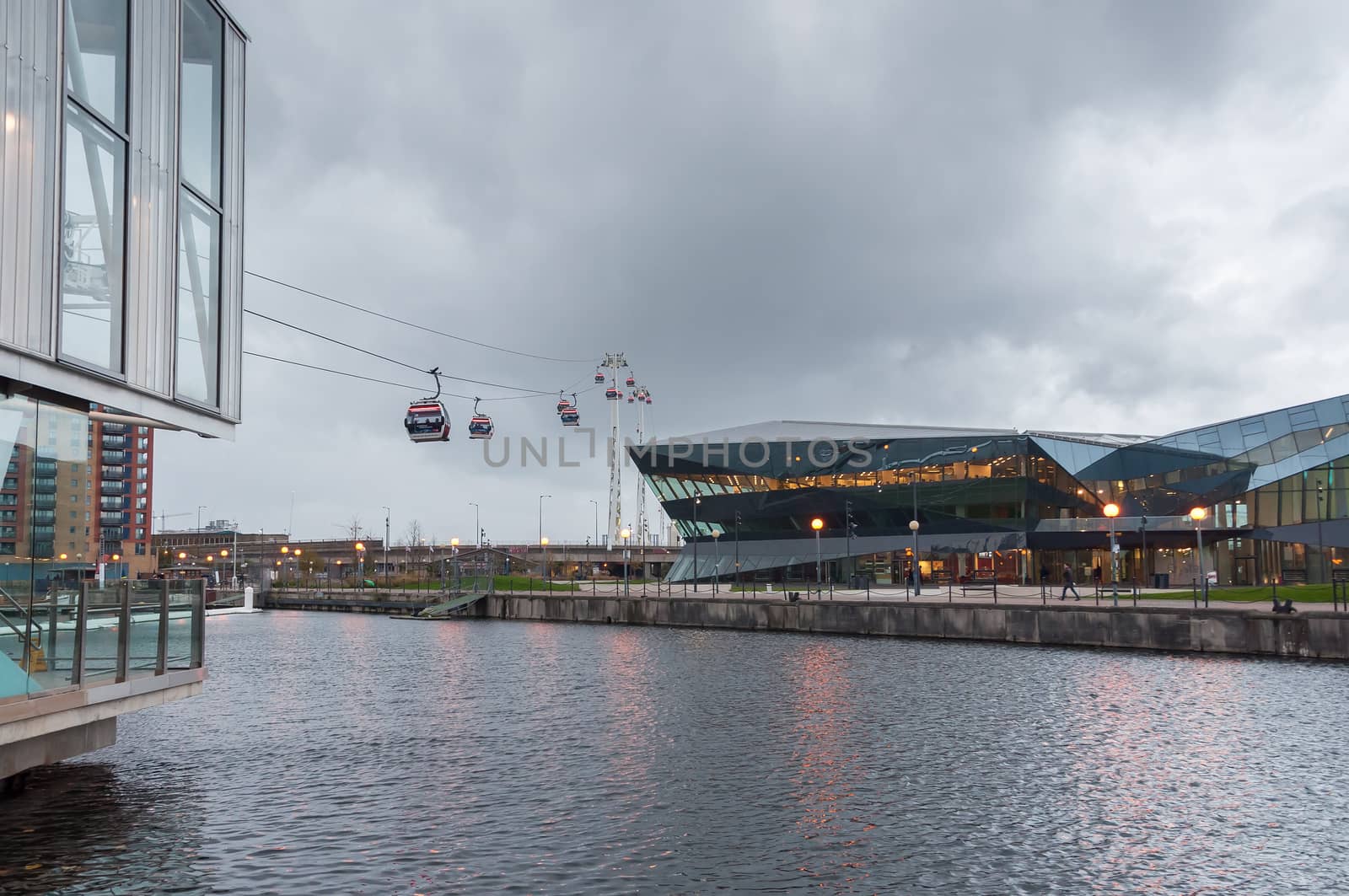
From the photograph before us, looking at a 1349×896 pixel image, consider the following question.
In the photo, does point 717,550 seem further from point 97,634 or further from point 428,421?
point 97,634

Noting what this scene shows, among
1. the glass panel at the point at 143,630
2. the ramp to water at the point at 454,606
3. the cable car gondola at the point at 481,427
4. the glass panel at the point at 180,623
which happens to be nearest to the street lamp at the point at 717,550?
the ramp to water at the point at 454,606

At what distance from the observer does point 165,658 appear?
18000 millimetres

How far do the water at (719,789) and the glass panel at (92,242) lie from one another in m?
7.31

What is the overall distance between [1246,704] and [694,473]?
209 feet

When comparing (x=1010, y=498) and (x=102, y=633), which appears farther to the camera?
(x=1010, y=498)

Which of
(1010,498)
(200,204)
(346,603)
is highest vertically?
(200,204)

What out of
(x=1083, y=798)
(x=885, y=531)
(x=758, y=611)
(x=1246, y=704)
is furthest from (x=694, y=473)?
(x=1083, y=798)

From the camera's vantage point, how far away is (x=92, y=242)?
15.6m

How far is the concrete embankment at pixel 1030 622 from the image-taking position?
130 ft

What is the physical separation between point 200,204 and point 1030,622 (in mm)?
39530

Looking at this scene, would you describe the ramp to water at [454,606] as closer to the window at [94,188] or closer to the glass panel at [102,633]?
the glass panel at [102,633]

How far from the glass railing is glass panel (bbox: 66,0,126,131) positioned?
724cm

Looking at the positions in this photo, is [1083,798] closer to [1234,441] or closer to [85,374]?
[85,374]

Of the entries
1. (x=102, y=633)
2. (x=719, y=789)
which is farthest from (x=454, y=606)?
(x=102, y=633)
